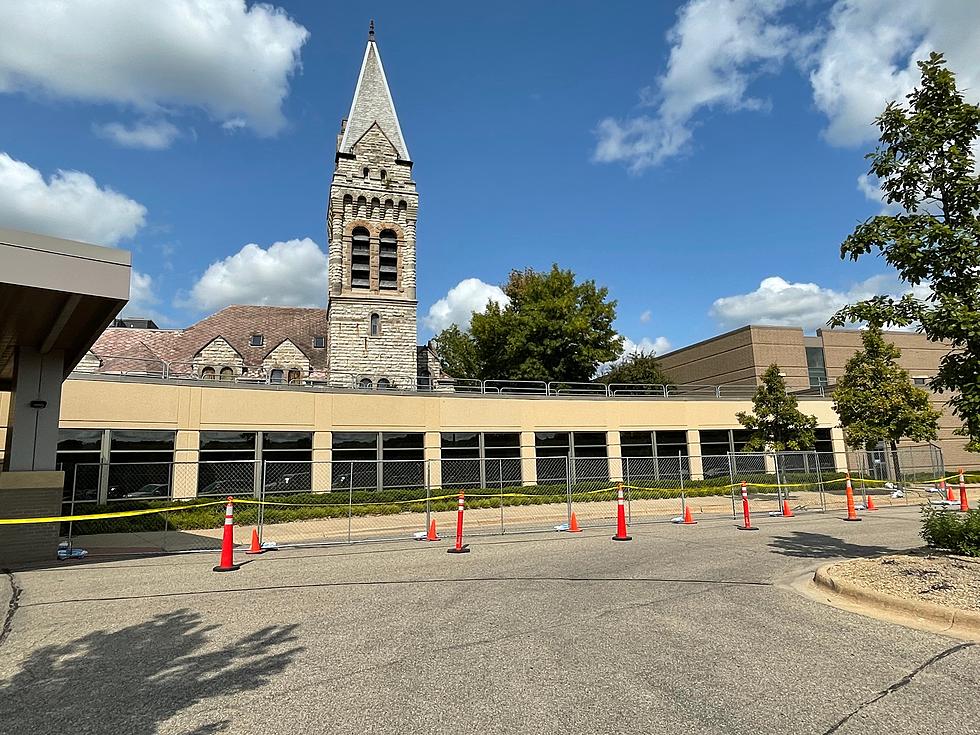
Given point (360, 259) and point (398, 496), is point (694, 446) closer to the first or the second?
point (398, 496)

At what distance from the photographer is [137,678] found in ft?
16.3

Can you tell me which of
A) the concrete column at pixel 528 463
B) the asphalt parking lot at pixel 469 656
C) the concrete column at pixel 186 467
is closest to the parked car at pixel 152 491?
the concrete column at pixel 186 467

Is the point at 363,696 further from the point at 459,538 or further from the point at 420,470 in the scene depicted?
the point at 420,470

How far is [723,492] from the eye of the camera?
83.3 ft

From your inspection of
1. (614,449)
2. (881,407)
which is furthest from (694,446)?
(881,407)

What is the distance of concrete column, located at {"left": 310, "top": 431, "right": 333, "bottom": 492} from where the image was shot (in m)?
21.4

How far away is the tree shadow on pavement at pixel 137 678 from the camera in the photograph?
13.5 feet

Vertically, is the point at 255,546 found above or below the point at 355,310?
below

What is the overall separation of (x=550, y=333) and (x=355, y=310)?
12.9 metres

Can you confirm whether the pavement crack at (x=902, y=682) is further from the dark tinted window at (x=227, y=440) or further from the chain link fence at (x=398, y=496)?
the dark tinted window at (x=227, y=440)

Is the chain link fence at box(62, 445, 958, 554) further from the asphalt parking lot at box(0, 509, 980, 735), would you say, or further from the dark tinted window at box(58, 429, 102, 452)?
the asphalt parking lot at box(0, 509, 980, 735)

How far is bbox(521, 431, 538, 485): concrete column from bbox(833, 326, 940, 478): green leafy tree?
48.1 ft

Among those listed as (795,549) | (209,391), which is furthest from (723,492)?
(209,391)

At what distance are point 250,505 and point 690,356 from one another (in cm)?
3955
